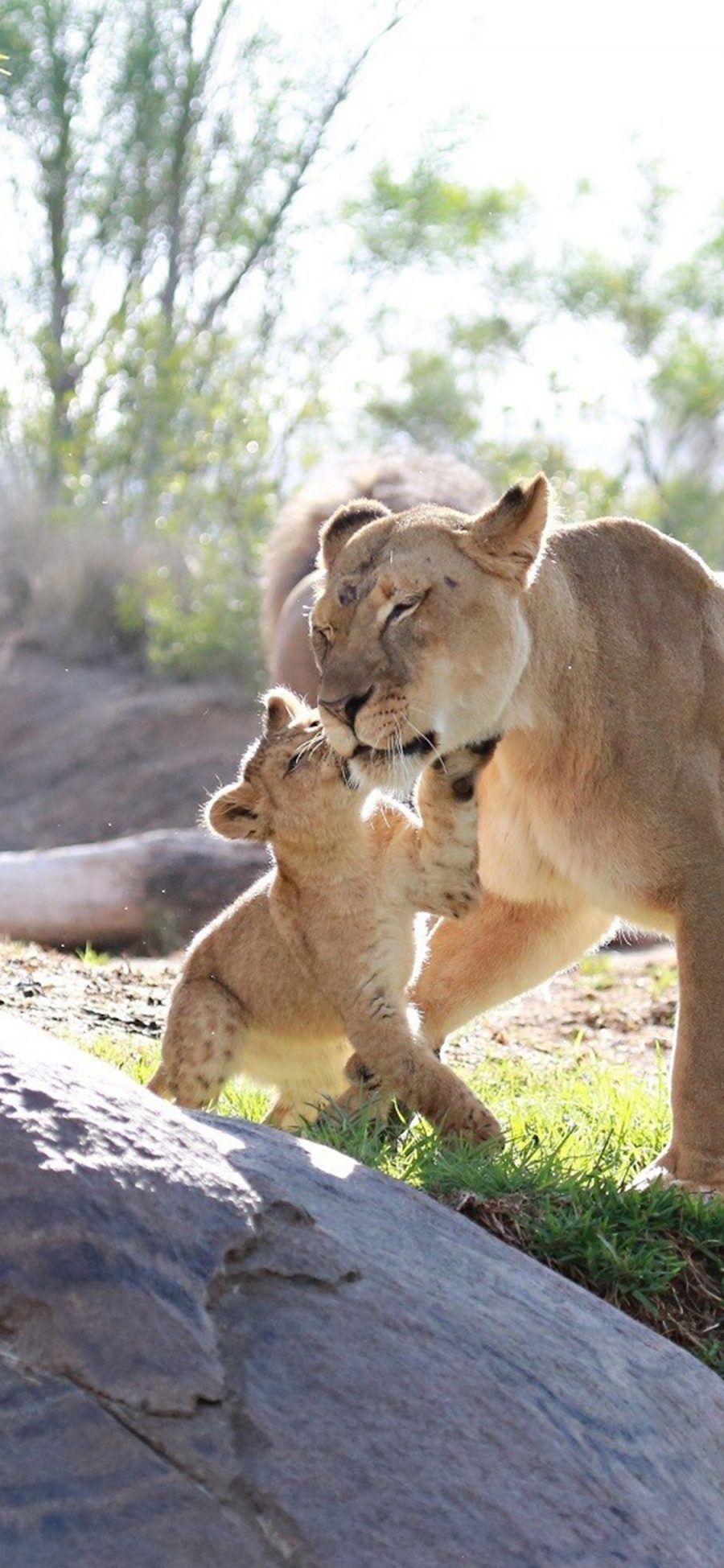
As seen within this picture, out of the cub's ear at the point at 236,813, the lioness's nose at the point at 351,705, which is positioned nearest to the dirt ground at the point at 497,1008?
the cub's ear at the point at 236,813

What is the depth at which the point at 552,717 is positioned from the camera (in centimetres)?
415

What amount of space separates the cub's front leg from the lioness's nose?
0.26 meters

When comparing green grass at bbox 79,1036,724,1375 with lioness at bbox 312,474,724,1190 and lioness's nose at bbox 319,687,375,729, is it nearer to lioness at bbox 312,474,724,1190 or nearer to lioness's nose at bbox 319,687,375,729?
lioness at bbox 312,474,724,1190

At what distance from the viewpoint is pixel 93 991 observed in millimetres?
5793

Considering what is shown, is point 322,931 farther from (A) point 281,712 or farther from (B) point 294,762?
(A) point 281,712

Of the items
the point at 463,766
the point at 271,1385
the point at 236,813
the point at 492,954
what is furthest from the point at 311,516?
the point at 271,1385

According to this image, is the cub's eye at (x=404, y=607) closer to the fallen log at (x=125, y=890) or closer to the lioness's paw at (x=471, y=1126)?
the lioness's paw at (x=471, y=1126)

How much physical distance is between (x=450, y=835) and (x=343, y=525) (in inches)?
29.1

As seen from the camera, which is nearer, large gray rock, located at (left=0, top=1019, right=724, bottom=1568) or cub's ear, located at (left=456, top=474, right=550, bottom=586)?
large gray rock, located at (left=0, top=1019, right=724, bottom=1568)

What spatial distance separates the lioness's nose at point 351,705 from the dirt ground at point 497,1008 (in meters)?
1.80

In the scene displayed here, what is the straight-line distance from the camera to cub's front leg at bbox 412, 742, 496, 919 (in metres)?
3.83

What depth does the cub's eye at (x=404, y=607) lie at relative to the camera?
12.3 feet

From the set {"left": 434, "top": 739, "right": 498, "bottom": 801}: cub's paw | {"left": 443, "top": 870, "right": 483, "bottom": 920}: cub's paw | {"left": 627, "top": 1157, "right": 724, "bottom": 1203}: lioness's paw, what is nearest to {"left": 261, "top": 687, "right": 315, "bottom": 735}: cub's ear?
{"left": 434, "top": 739, "right": 498, "bottom": 801}: cub's paw

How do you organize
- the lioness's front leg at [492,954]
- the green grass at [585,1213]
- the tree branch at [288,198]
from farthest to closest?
the tree branch at [288,198], the lioness's front leg at [492,954], the green grass at [585,1213]
